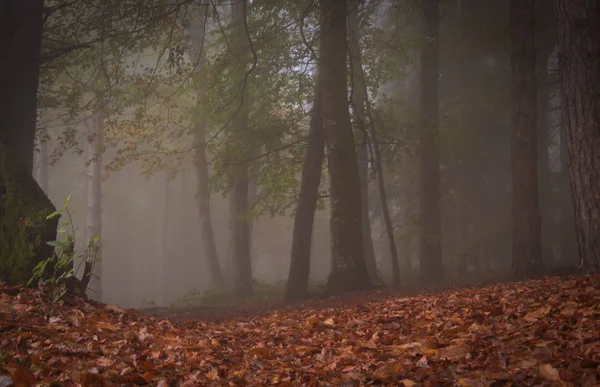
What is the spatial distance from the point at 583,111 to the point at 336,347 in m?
4.69

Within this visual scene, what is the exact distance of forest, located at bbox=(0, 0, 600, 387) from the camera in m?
3.30

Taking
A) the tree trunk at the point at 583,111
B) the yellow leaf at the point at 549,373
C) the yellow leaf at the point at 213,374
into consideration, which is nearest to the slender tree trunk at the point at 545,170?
the tree trunk at the point at 583,111

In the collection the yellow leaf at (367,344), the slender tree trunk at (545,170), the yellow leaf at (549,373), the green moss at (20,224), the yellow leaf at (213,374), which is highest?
the slender tree trunk at (545,170)

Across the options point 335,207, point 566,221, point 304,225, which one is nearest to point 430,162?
point 304,225

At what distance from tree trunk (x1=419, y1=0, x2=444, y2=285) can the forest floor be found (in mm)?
8301

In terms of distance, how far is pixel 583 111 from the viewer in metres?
6.23

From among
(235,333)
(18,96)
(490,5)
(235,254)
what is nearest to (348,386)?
(235,333)

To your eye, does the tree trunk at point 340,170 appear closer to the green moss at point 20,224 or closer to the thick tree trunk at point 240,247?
the green moss at point 20,224

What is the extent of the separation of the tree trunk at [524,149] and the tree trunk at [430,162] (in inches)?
162

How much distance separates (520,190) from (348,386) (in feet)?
23.0

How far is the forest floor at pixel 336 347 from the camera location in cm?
284

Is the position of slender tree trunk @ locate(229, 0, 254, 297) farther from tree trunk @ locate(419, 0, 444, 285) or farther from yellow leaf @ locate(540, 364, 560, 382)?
yellow leaf @ locate(540, 364, 560, 382)

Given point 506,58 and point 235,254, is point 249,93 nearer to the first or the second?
point 235,254

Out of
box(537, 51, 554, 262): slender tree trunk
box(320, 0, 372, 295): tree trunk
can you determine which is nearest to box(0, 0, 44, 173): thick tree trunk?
box(320, 0, 372, 295): tree trunk
